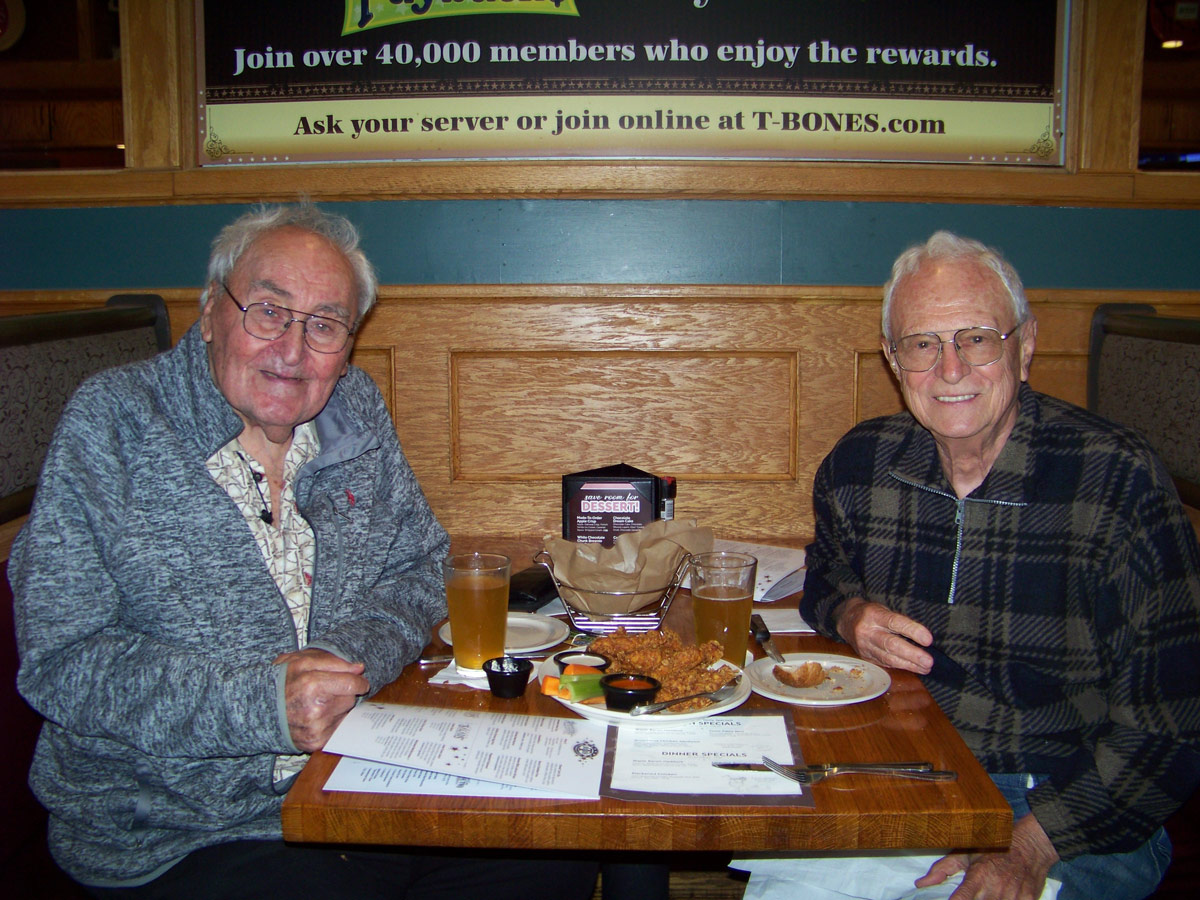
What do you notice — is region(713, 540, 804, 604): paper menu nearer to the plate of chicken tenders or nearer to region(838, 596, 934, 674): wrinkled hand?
region(838, 596, 934, 674): wrinkled hand

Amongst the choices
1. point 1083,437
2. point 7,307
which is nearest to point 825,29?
point 1083,437

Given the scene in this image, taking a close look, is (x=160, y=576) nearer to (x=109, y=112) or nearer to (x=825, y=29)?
(x=109, y=112)

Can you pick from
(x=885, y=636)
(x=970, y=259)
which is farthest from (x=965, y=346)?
(x=885, y=636)

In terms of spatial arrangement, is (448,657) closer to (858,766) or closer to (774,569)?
(858,766)

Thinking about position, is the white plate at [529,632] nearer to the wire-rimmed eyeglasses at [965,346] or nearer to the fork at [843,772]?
the fork at [843,772]

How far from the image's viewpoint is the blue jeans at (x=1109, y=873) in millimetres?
1507

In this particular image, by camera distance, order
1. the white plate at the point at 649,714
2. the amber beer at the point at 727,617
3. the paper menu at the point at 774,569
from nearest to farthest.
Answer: the white plate at the point at 649,714 → the amber beer at the point at 727,617 → the paper menu at the point at 774,569

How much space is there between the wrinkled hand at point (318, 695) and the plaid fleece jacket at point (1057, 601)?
0.82 metres

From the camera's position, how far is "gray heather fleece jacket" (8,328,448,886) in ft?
4.45

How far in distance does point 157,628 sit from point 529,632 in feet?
1.94

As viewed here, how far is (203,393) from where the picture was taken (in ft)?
5.21

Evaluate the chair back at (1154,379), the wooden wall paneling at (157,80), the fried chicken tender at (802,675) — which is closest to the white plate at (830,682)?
the fried chicken tender at (802,675)

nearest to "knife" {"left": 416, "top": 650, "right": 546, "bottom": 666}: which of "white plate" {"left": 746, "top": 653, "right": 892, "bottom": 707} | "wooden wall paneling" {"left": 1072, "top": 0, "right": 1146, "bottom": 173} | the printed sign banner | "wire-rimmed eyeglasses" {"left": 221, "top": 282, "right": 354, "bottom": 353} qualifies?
"white plate" {"left": 746, "top": 653, "right": 892, "bottom": 707}

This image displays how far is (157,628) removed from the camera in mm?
1481
